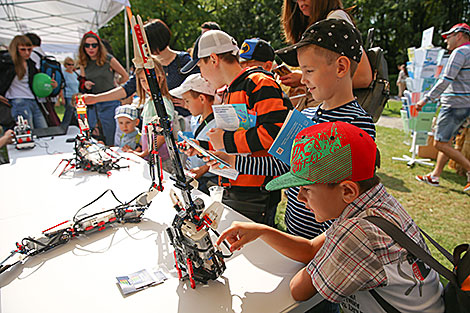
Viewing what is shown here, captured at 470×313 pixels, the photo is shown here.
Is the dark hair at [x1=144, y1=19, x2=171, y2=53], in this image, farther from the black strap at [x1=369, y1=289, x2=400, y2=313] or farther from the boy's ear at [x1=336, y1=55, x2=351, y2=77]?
the black strap at [x1=369, y1=289, x2=400, y2=313]

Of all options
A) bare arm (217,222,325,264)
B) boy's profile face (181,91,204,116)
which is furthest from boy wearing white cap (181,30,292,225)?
bare arm (217,222,325,264)

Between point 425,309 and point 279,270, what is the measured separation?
16.6 inches

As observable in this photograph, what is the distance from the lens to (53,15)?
6859 millimetres

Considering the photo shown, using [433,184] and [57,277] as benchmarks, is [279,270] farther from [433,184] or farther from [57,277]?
[433,184]

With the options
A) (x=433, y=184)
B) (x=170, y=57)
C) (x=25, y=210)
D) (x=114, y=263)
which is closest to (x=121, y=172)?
(x=25, y=210)

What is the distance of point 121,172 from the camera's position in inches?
81.7

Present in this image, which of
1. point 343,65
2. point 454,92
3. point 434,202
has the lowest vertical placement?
point 434,202

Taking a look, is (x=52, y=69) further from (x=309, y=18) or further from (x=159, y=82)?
(x=309, y=18)

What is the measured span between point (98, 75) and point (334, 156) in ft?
12.8

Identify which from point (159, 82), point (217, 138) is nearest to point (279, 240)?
point (217, 138)

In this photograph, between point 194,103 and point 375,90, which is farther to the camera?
point 194,103

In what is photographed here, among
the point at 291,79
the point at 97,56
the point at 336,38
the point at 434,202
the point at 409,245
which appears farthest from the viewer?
the point at 97,56

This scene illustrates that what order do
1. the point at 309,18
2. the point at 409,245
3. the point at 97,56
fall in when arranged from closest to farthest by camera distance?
the point at 409,245 → the point at 309,18 → the point at 97,56

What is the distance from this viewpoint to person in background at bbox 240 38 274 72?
217 cm
